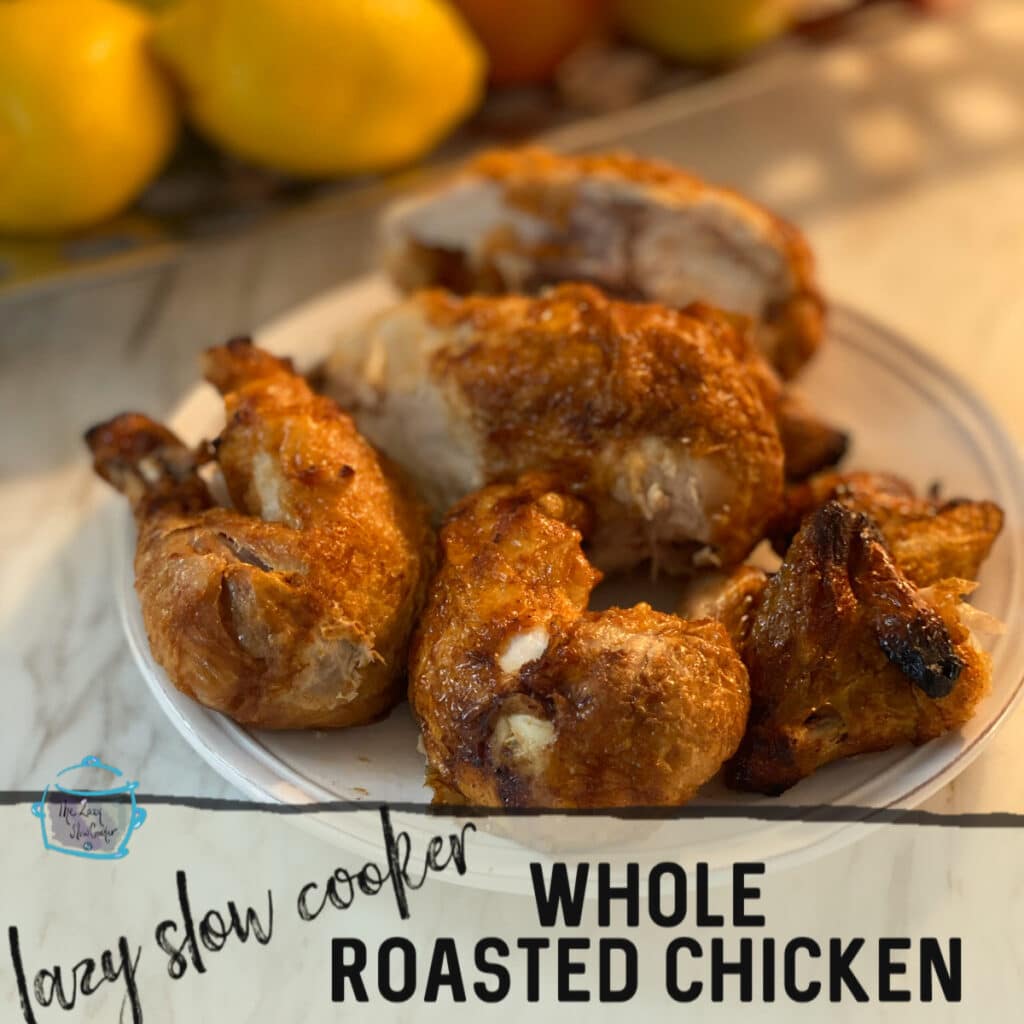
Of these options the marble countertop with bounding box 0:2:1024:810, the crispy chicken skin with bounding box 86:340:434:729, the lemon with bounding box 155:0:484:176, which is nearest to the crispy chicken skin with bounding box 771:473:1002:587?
the marble countertop with bounding box 0:2:1024:810

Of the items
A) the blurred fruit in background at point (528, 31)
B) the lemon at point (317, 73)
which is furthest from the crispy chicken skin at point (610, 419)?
the blurred fruit in background at point (528, 31)

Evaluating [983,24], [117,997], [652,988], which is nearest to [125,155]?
[117,997]

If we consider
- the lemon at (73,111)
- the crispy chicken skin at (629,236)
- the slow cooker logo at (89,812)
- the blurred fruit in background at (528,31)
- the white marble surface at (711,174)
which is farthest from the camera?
the blurred fruit in background at (528,31)

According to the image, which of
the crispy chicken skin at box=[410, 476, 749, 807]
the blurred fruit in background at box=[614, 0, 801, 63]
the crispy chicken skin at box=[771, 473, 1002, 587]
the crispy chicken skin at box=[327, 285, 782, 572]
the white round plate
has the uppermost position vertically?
the blurred fruit in background at box=[614, 0, 801, 63]

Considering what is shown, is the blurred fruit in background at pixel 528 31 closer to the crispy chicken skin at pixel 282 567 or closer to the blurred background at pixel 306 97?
the blurred background at pixel 306 97

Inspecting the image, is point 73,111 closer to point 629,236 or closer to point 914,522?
point 629,236

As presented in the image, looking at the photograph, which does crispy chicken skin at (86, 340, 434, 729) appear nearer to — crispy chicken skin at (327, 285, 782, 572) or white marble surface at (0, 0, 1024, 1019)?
crispy chicken skin at (327, 285, 782, 572)
